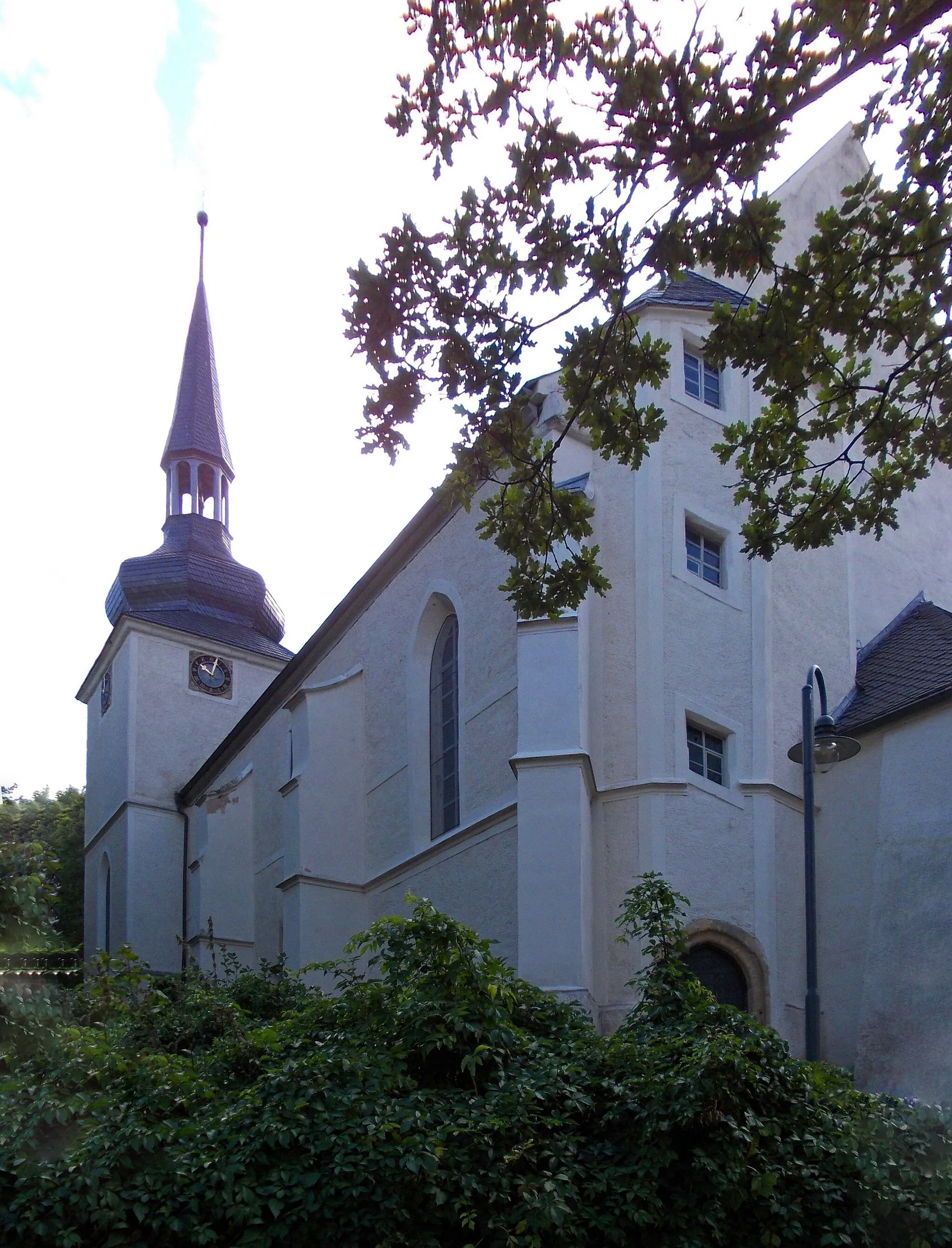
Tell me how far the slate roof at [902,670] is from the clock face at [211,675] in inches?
932

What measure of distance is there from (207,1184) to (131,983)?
3.44 metres

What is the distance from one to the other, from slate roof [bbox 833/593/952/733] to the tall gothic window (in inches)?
217

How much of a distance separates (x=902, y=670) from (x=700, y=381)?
448 cm

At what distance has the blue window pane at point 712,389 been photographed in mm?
17500

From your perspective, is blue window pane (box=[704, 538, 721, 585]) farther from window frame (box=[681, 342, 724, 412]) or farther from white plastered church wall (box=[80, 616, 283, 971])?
white plastered church wall (box=[80, 616, 283, 971])

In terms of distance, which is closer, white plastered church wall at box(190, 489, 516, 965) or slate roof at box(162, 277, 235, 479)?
white plastered church wall at box(190, 489, 516, 965)

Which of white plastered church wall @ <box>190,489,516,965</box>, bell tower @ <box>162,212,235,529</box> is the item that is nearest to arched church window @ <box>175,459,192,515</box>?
bell tower @ <box>162,212,235,529</box>

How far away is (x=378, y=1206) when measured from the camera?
276 inches

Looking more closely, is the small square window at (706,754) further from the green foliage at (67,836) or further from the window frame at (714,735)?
the green foliage at (67,836)

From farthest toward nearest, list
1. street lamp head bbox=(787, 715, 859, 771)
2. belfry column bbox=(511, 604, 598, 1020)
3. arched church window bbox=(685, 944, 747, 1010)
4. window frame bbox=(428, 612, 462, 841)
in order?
window frame bbox=(428, 612, 462, 841) → arched church window bbox=(685, 944, 747, 1010) → belfry column bbox=(511, 604, 598, 1020) → street lamp head bbox=(787, 715, 859, 771)

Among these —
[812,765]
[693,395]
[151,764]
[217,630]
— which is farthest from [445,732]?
[217,630]

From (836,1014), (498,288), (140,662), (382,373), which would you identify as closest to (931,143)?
(498,288)

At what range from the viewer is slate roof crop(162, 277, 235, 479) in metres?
42.6

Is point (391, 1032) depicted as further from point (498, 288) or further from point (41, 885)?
point (498, 288)
